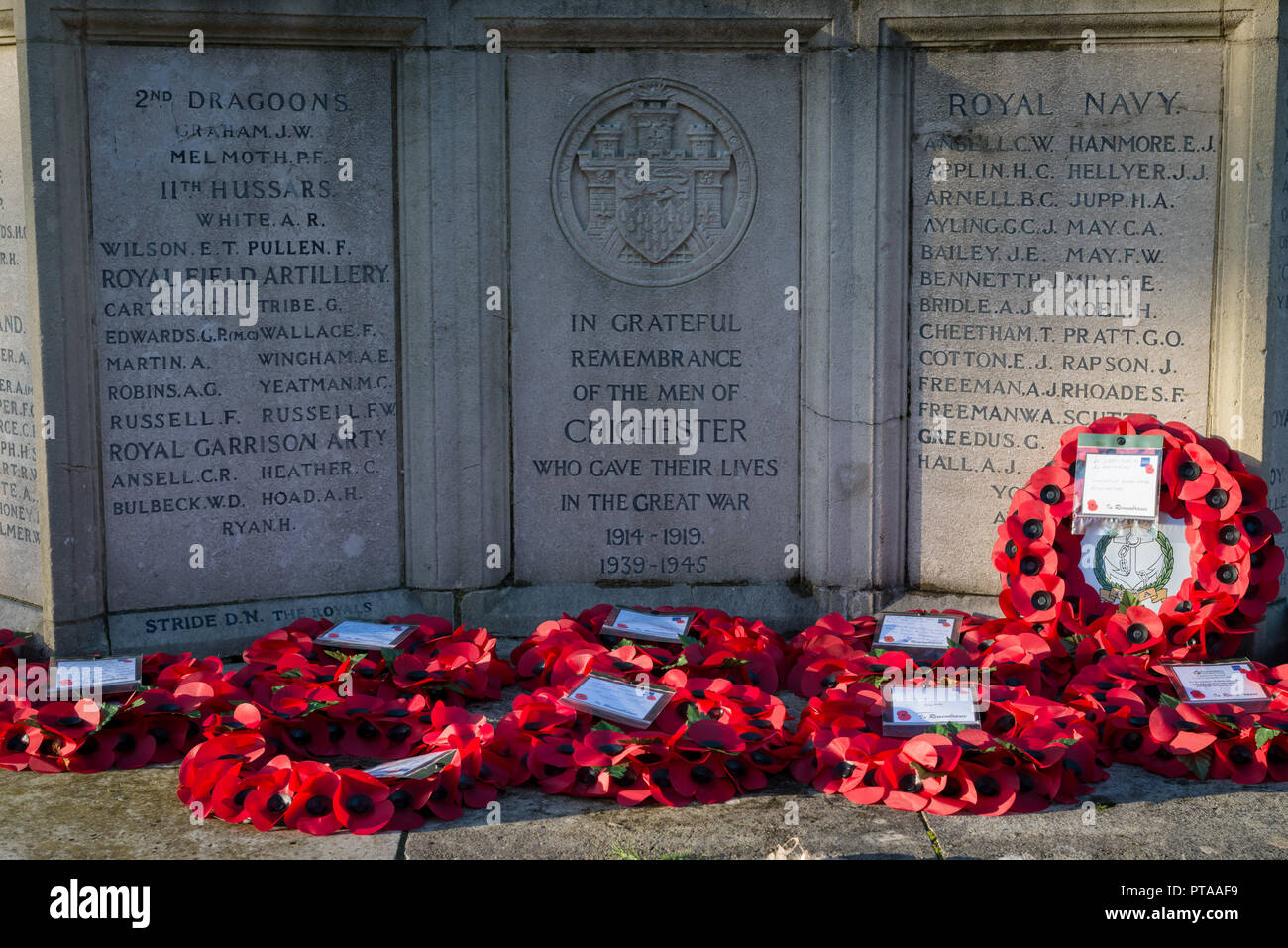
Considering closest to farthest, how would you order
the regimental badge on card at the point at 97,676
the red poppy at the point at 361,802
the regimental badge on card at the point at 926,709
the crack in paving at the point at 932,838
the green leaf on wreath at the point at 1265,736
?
the crack in paving at the point at 932,838 → the red poppy at the point at 361,802 → the green leaf on wreath at the point at 1265,736 → the regimental badge on card at the point at 926,709 → the regimental badge on card at the point at 97,676

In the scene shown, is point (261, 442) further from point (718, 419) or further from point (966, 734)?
point (966, 734)

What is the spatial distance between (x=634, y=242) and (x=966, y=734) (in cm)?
264

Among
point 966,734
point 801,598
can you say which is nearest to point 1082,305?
point 801,598

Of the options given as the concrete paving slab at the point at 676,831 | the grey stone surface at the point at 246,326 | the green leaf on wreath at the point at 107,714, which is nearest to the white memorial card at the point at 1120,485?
the concrete paving slab at the point at 676,831

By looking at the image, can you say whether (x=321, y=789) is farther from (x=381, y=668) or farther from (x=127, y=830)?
(x=381, y=668)

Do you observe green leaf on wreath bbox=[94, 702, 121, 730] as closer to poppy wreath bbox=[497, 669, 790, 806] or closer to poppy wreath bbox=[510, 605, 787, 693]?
poppy wreath bbox=[497, 669, 790, 806]

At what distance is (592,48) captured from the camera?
6.02 metres

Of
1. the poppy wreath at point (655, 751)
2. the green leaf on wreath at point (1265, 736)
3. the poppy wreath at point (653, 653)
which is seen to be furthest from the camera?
the poppy wreath at point (653, 653)

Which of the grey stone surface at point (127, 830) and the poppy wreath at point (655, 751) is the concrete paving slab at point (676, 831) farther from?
the grey stone surface at point (127, 830)

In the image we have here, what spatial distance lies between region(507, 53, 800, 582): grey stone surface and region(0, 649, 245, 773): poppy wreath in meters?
1.69

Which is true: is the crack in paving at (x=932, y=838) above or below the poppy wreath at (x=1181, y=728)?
below

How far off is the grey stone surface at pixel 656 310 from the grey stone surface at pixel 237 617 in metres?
0.53

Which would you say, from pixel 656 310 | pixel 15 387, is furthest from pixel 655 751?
pixel 15 387

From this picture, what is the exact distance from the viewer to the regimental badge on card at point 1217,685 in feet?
16.3
